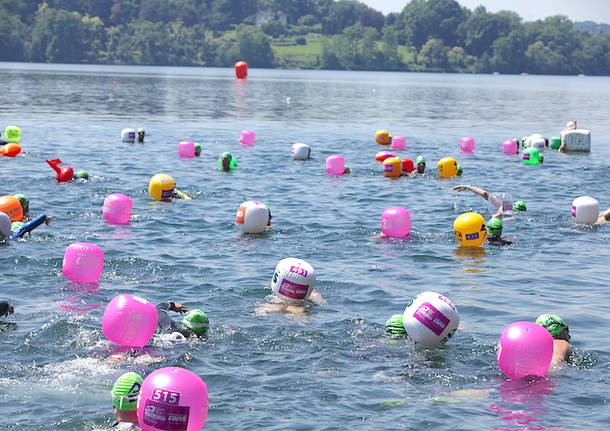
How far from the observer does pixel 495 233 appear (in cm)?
2259

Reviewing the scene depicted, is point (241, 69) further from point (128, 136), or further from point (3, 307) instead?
point (3, 307)

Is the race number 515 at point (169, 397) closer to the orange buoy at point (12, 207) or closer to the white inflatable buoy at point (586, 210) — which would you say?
the orange buoy at point (12, 207)

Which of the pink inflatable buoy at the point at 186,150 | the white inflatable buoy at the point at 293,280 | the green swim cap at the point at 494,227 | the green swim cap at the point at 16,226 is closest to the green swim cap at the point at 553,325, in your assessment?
the white inflatable buoy at the point at 293,280

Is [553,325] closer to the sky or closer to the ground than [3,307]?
closer to the sky

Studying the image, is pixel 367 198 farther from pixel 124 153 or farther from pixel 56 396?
pixel 56 396

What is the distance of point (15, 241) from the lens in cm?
2155

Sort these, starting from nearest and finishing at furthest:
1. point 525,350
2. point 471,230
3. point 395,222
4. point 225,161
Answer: point 525,350
point 471,230
point 395,222
point 225,161

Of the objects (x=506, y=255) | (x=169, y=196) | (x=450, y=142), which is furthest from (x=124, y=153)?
(x=506, y=255)

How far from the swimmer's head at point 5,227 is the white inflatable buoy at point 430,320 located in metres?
10.2

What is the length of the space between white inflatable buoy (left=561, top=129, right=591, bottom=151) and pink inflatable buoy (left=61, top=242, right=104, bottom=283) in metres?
29.8

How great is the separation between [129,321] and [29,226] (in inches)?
310

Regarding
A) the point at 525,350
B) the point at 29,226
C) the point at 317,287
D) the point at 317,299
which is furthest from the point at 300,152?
the point at 525,350

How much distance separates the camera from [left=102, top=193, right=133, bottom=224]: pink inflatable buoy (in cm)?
2373

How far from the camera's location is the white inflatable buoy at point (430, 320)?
14398mm
